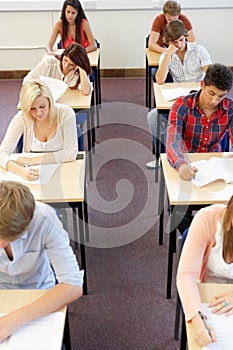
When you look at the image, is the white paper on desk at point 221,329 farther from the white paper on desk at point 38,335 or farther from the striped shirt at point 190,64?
the striped shirt at point 190,64

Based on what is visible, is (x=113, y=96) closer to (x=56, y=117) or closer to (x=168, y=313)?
(x=56, y=117)

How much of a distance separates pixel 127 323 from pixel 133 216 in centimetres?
97

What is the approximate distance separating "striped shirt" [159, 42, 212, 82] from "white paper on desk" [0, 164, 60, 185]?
1665 millimetres

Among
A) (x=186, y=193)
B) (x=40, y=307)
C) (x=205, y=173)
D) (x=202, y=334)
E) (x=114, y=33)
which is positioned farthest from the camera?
(x=114, y=33)

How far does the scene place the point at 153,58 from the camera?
4.28 m

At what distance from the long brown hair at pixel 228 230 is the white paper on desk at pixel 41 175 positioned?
1055 mm

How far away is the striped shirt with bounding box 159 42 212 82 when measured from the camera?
3.69m

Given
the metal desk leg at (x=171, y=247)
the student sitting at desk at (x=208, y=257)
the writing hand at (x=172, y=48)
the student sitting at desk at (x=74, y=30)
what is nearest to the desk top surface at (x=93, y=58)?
the student sitting at desk at (x=74, y=30)

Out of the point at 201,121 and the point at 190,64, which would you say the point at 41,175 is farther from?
the point at 190,64

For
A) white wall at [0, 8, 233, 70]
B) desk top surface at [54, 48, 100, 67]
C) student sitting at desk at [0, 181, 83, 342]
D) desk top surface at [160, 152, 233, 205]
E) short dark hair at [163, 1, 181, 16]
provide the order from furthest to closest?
1. white wall at [0, 8, 233, 70]
2. short dark hair at [163, 1, 181, 16]
3. desk top surface at [54, 48, 100, 67]
4. desk top surface at [160, 152, 233, 205]
5. student sitting at desk at [0, 181, 83, 342]

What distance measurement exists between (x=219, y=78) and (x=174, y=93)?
930mm

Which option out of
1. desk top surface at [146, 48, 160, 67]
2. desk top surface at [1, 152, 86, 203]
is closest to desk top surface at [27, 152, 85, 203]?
desk top surface at [1, 152, 86, 203]

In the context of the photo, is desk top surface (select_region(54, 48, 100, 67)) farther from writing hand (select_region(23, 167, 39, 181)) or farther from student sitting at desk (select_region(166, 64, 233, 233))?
writing hand (select_region(23, 167, 39, 181))

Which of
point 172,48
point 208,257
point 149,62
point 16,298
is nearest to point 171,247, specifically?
point 208,257
